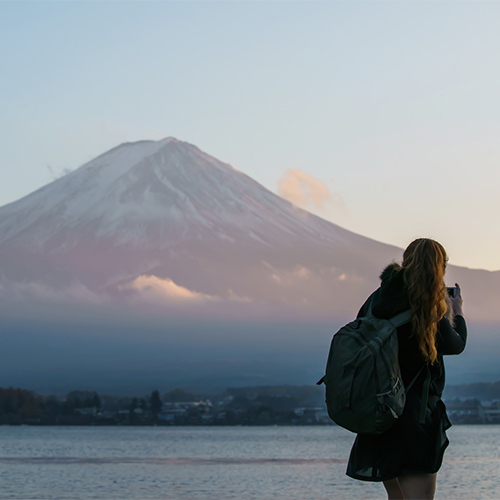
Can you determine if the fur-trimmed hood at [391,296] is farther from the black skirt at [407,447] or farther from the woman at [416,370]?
the black skirt at [407,447]

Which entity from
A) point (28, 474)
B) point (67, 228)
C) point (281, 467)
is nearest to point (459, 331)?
point (28, 474)

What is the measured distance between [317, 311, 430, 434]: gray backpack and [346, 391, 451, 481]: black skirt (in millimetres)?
94

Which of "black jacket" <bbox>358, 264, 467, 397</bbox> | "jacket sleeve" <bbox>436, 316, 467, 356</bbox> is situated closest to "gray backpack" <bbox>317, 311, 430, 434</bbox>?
"black jacket" <bbox>358, 264, 467, 397</bbox>

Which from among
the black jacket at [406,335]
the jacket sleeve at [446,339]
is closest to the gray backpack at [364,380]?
the black jacket at [406,335]

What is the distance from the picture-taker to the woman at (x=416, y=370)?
3.08 m

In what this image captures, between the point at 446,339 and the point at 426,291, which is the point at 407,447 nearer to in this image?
the point at 446,339

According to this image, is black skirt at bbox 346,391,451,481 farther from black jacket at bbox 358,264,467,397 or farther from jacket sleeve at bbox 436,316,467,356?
jacket sleeve at bbox 436,316,467,356

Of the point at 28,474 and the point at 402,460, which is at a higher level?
the point at 402,460

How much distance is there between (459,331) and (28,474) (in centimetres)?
2937

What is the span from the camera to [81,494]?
2180 cm

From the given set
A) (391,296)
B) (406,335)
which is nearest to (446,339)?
(406,335)

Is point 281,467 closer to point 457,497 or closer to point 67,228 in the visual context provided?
point 457,497

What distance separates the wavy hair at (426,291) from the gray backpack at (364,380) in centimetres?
12

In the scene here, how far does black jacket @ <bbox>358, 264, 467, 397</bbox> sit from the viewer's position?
3.11m
